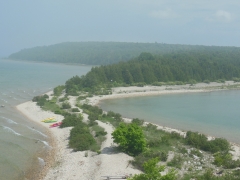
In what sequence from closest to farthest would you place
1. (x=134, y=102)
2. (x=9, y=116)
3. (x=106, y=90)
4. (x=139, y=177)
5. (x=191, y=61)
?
(x=139, y=177) → (x=9, y=116) → (x=134, y=102) → (x=106, y=90) → (x=191, y=61)

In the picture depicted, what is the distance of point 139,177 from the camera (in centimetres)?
1420

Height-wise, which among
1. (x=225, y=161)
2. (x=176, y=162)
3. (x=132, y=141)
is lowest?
(x=176, y=162)

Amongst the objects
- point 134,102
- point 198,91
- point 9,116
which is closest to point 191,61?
point 198,91

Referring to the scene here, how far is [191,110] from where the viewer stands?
5112 centimetres

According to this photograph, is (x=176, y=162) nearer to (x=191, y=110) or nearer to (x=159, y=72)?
(x=191, y=110)

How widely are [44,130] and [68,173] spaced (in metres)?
14.0

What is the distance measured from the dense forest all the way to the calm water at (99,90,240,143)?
13639mm

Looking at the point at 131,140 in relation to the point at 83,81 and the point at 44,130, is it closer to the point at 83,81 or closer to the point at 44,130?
the point at 44,130

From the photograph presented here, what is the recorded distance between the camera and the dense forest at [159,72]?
73.1 metres

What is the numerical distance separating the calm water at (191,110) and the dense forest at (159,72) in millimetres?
13639

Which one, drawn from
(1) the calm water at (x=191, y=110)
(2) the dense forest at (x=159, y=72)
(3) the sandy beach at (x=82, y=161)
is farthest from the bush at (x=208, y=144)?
(2) the dense forest at (x=159, y=72)

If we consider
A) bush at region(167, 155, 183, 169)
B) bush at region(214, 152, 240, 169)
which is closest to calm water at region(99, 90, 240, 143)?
bush at region(214, 152, 240, 169)

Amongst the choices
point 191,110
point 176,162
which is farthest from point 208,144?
point 191,110

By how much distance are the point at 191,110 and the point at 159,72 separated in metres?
35.8
